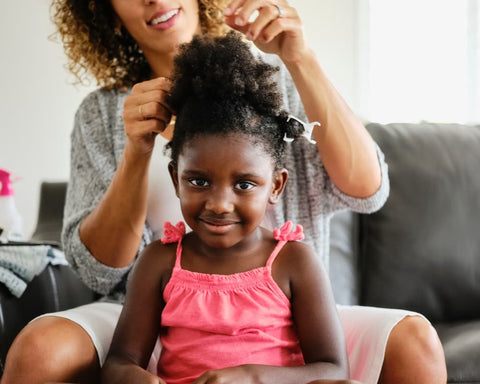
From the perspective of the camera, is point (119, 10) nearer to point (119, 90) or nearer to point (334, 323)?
point (119, 90)

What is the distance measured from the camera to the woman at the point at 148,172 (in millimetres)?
899

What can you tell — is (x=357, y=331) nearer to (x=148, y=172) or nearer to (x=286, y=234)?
(x=286, y=234)

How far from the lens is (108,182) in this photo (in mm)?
1319

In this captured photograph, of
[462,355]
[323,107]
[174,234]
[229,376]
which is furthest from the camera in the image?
[462,355]

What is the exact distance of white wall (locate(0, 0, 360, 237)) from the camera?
3.00m

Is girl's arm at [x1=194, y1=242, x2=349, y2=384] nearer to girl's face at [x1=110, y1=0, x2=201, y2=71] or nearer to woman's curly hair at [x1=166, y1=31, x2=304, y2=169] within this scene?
woman's curly hair at [x1=166, y1=31, x2=304, y2=169]

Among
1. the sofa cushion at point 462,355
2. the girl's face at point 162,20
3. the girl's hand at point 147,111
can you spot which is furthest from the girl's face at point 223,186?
the sofa cushion at point 462,355

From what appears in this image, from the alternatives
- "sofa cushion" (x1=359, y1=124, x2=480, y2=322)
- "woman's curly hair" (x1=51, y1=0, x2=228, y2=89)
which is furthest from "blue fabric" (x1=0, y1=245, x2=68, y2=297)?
"sofa cushion" (x1=359, y1=124, x2=480, y2=322)

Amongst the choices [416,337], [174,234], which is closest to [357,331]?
[416,337]

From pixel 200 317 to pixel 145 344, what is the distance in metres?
0.10

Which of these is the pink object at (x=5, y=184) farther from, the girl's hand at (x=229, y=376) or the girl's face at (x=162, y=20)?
the girl's hand at (x=229, y=376)

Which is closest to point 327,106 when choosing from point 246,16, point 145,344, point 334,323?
point 246,16

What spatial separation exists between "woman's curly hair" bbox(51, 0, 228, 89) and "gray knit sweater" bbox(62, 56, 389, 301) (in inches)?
3.3

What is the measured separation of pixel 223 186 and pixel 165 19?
543 millimetres
